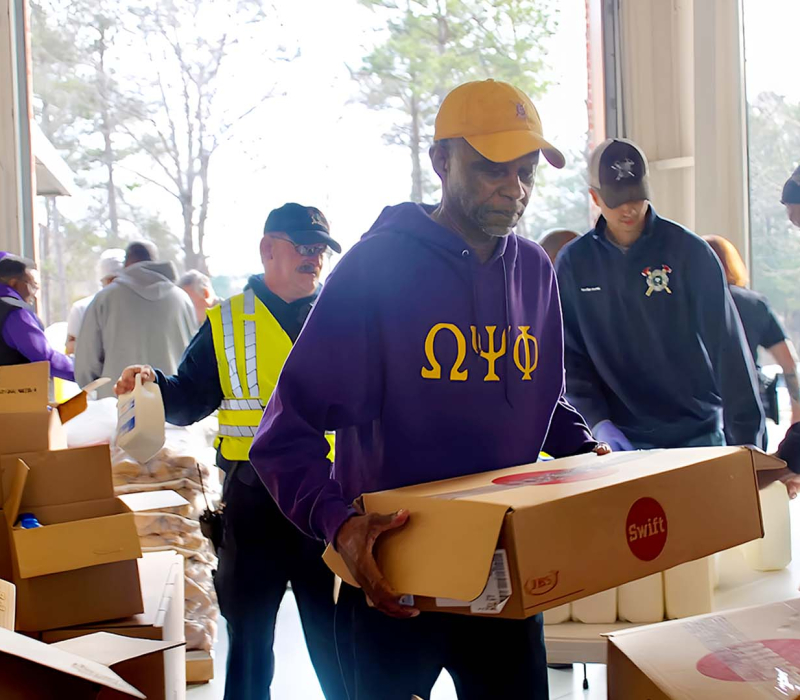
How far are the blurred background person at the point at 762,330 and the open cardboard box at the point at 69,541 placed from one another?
9.05 feet

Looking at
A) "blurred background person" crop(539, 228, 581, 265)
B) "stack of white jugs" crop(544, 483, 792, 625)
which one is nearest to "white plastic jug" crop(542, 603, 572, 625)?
"stack of white jugs" crop(544, 483, 792, 625)

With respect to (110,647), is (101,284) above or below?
above

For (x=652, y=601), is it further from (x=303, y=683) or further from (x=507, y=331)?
(x=303, y=683)

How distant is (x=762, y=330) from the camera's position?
3830 mm

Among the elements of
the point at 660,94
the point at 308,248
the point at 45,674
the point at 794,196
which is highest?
the point at 660,94

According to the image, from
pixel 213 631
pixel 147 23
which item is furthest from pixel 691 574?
pixel 147 23

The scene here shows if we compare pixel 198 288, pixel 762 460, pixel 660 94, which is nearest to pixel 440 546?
pixel 762 460

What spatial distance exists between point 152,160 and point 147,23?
83 cm

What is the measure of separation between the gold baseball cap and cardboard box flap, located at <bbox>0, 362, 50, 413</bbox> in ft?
3.47

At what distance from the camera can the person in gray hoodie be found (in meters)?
4.33

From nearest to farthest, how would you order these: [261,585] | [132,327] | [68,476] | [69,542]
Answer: [69,542]
[68,476]
[261,585]
[132,327]

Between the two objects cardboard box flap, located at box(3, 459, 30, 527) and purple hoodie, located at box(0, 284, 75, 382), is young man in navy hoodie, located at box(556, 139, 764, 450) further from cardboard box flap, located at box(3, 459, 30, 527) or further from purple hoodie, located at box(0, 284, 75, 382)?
purple hoodie, located at box(0, 284, 75, 382)

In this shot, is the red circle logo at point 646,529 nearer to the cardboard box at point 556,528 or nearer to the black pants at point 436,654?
the cardboard box at point 556,528

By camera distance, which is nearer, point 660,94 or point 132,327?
point 132,327
